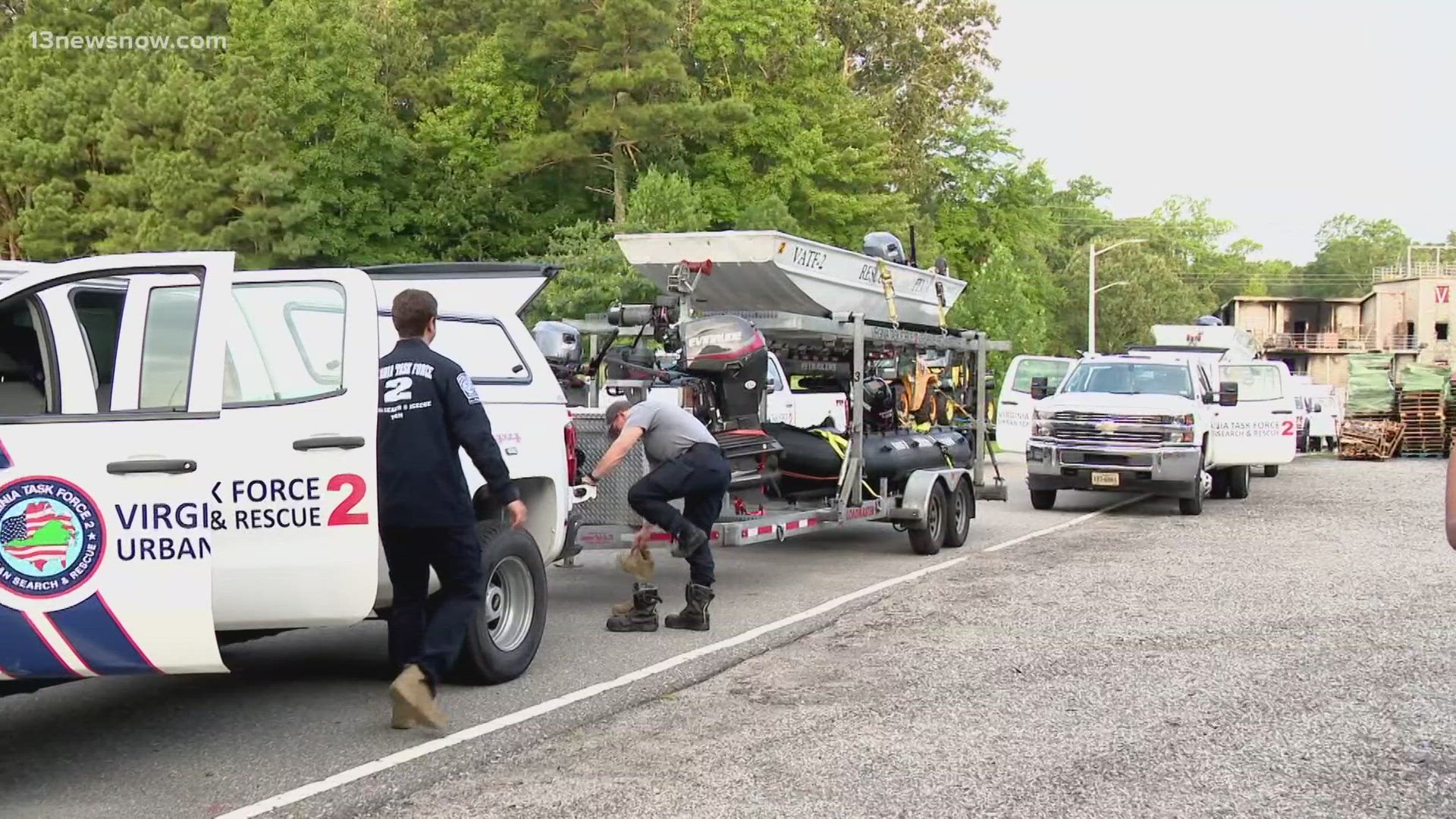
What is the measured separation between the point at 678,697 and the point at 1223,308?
285 ft

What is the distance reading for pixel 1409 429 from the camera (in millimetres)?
33219

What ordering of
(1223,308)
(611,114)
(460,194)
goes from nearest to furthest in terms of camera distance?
(611,114)
(460,194)
(1223,308)

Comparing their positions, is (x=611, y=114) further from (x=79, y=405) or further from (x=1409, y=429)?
(x=79, y=405)

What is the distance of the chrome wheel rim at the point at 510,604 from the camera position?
7.43 m

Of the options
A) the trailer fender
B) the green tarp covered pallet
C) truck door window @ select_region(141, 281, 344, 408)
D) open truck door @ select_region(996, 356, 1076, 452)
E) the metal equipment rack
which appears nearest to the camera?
truck door window @ select_region(141, 281, 344, 408)

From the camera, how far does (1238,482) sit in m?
20.5

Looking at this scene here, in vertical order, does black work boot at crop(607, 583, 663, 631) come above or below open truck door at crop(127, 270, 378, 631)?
below

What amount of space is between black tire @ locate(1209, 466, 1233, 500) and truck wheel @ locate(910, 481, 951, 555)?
28.8ft

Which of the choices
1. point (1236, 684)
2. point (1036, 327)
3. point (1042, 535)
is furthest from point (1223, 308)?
point (1236, 684)

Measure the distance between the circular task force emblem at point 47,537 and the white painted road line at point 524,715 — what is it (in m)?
1.08

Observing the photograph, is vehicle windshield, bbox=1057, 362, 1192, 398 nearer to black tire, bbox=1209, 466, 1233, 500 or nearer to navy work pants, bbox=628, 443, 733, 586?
black tire, bbox=1209, 466, 1233, 500

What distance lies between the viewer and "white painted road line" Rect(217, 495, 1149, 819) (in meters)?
5.39

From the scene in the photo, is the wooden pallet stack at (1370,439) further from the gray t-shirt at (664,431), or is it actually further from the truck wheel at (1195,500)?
the gray t-shirt at (664,431)

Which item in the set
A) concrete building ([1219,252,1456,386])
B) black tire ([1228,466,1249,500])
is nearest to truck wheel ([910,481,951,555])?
black tire ([1228,466,1249,500])
